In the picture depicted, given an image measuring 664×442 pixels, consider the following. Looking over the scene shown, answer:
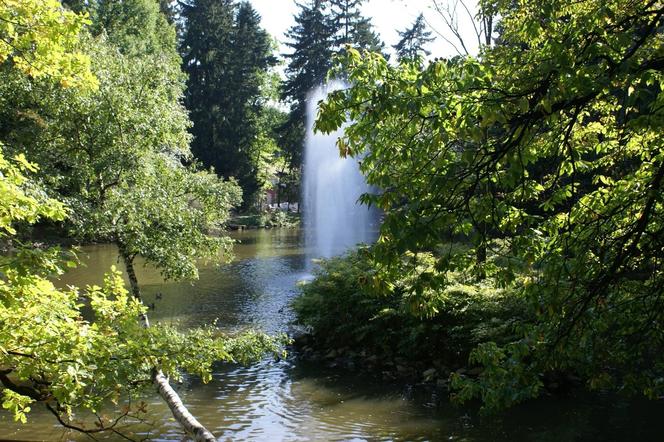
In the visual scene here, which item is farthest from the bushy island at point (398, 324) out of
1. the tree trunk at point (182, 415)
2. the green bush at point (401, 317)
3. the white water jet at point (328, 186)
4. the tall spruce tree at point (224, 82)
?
the tall spruce tree at point (224, 82)

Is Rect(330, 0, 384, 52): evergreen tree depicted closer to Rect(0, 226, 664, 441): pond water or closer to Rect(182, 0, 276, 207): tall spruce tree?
Rect(182, 0, 276, 207): tall spruce tree

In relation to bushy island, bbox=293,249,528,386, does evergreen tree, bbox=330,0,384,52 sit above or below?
above

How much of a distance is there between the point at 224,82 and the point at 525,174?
153ft

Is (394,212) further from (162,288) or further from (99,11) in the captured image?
(99,11)

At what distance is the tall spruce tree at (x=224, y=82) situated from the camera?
46.7 metres

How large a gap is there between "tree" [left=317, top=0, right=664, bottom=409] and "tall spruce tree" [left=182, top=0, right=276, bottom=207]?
43.0 meters

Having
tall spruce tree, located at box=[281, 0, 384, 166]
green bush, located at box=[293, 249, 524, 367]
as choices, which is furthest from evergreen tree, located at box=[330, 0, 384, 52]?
green bush, located at box=[293, 249, 524, 367]

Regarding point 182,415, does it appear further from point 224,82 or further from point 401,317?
point 224,82

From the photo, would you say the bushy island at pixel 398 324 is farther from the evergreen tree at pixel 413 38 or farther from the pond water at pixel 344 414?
the evergreen tree at pixel 413 38

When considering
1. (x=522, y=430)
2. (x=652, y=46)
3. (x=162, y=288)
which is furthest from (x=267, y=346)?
(x=162, y=288)

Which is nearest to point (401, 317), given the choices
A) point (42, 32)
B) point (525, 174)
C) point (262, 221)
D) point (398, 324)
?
point (398, 324)

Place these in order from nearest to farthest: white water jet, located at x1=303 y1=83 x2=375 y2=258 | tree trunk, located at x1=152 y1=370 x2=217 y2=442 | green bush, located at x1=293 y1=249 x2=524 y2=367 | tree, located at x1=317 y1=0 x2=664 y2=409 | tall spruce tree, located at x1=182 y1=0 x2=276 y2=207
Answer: tree, located at x1=317 y1=0 x2=664 y2=409
tree trunk, located at x1=152 y1=370 x2=217 y2=442
green bush, located at x1=293 y1=249 x2=524 y2=367
white water jet, located at x1=303 y1=83 x2=375 y2=258
tall spruce tree, located at x1=182 y1=0 x2=276 y2=207

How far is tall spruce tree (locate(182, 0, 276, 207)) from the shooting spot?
46719 millimetres

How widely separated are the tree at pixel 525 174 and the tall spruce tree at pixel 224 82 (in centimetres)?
4299
